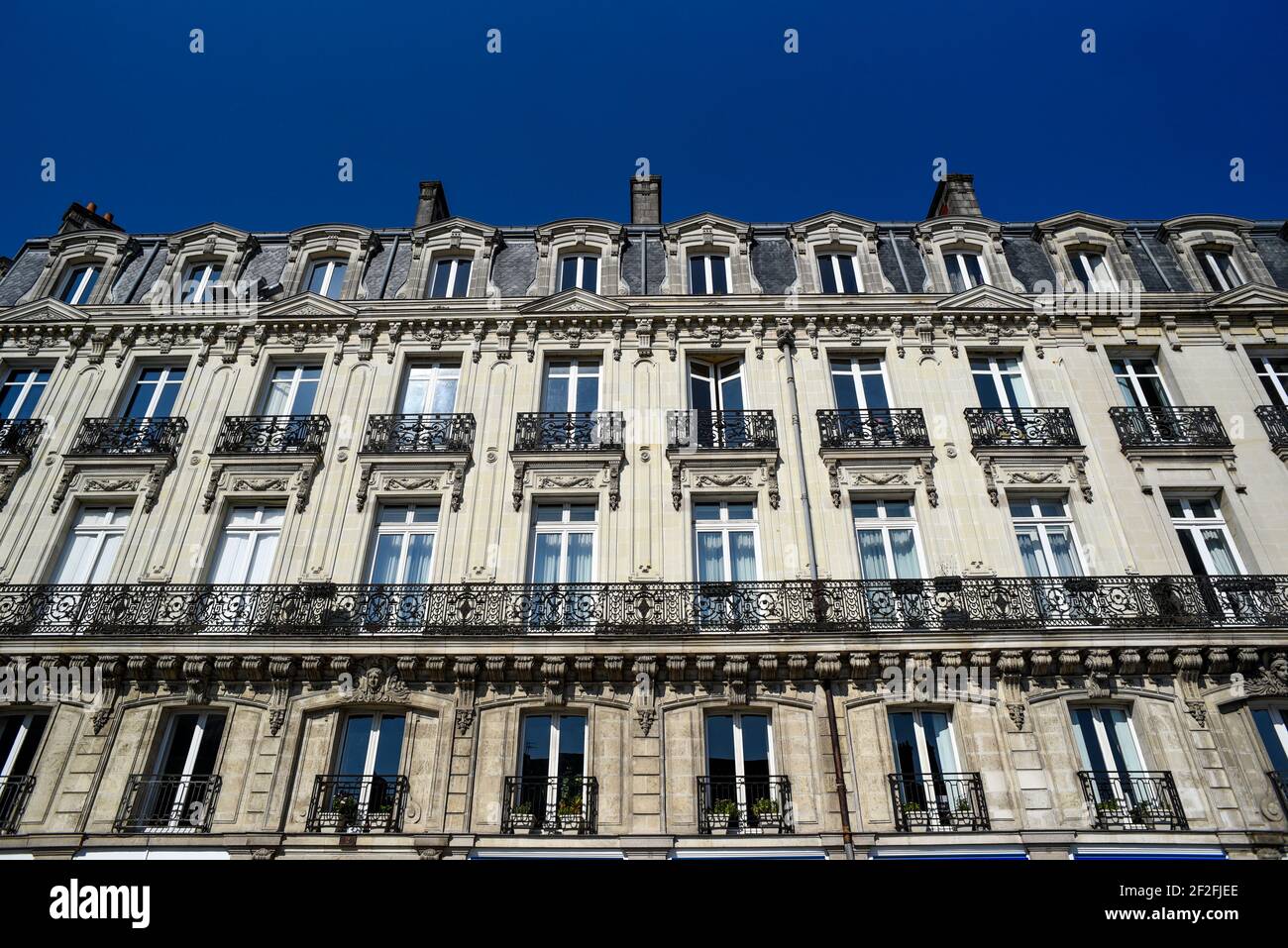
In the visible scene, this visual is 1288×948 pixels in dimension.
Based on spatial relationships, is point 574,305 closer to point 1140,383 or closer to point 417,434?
point 417,434

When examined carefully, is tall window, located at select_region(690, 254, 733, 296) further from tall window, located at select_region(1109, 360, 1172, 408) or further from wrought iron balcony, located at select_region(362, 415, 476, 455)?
tall window, located at select_region(1109, 360, 1172, 408)

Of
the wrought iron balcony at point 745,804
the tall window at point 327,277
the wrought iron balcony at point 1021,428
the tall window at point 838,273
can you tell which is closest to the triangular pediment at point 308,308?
the tall window at point 327,277

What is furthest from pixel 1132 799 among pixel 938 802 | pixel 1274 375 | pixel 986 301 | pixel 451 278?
pixel 451 278

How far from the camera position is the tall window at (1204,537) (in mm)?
12250

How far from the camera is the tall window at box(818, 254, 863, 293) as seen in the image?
52.7 feet

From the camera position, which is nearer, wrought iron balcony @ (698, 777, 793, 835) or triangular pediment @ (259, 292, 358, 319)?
wrought iron balcony @ (698, 777, 793, 835)

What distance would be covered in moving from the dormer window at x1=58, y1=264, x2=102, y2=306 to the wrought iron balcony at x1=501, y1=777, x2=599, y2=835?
13343 mm

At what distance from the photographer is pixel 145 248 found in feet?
56.3

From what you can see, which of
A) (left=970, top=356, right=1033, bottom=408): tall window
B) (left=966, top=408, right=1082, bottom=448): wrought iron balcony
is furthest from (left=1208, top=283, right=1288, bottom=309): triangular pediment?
(left=966, top=408, right=1082, bottom=448): wrought iron balcony

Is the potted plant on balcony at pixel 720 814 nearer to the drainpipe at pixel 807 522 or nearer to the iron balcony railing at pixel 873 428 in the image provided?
the drainpipe at pixel 807 522

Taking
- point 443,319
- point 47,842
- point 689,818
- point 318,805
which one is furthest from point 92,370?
point 689,818

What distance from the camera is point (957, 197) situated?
18.3 metres
